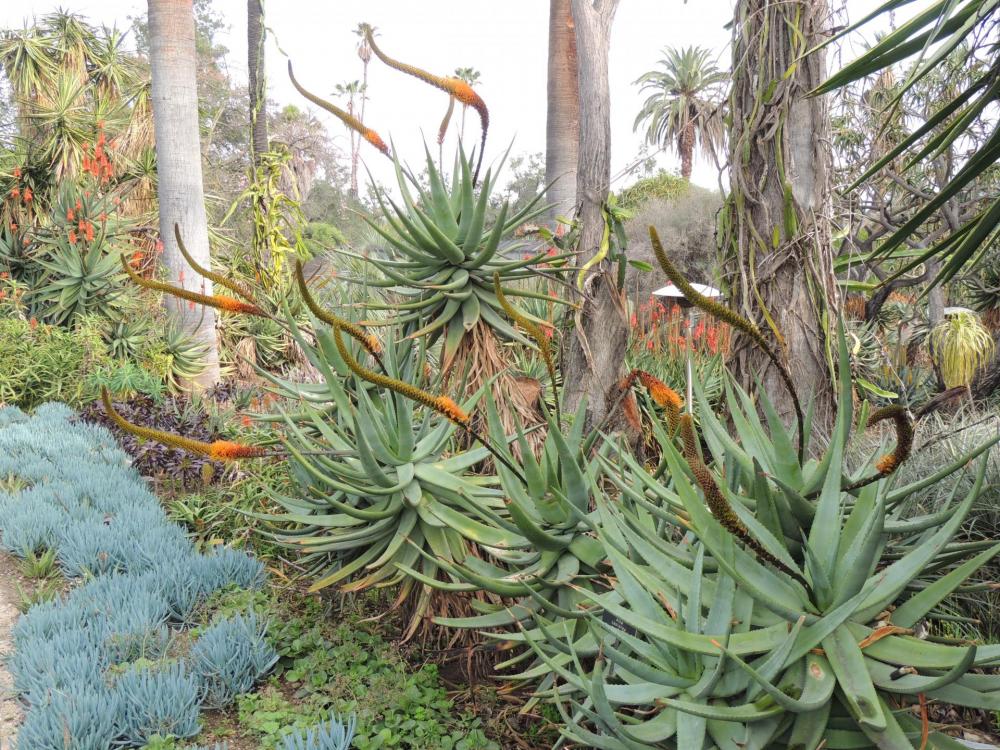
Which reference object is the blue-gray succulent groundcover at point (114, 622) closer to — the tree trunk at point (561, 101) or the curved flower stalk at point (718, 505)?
the curved flower stalk at point (718, 505)

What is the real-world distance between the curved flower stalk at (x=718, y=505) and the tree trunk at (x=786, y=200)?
1657mm

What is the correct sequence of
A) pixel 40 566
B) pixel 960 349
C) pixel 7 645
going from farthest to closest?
pixel 960 349
pixel 40 566
pixel 7 645

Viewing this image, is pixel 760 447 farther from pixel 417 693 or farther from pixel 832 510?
pixel 417 693

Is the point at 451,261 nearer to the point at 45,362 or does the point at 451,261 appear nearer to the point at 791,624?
the point at 791,624

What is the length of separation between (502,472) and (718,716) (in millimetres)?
1039

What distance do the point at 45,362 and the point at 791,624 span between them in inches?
317

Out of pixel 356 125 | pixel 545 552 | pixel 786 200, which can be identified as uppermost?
pixel 356 125

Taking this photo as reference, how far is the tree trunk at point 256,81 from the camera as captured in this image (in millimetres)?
9320

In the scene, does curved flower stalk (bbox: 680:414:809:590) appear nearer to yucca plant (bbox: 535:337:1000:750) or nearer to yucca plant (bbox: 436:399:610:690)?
yucca plant (bbox: 535:337:1000:750)

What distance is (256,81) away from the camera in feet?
30.8

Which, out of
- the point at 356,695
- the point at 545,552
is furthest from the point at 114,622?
the point at 545,552

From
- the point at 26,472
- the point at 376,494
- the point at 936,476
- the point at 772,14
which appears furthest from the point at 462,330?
the point at 26,472

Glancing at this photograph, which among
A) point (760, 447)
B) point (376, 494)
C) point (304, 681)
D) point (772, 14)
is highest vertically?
point (772, 14)

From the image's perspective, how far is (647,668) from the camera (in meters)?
1.58
